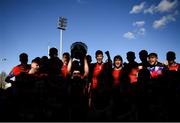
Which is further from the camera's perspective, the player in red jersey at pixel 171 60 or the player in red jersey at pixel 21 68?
the player in red jersey at pixel 21 68

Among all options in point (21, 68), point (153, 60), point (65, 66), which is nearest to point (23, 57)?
point (21, 68)

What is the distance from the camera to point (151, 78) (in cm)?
723

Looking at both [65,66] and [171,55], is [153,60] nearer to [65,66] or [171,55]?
[171,55]

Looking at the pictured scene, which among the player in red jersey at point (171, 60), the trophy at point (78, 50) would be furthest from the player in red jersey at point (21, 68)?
the player in red jersey at point (171, 60)

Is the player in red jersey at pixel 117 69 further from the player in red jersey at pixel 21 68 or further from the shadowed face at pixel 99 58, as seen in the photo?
the player in red jersey at pixel 21 68

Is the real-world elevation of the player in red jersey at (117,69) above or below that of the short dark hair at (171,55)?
below

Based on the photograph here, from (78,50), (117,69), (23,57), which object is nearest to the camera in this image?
(78,50)

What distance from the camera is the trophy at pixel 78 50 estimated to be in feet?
23.8

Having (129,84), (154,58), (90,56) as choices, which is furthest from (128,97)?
(90,56)

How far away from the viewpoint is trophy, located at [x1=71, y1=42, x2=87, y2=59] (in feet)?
23.8

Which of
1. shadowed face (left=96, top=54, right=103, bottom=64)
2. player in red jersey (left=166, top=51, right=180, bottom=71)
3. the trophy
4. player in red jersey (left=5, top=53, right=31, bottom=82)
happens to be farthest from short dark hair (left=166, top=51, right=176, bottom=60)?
player in red jersey (left=5, top=53, right=31, bottom=82)

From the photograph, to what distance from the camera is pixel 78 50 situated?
7250 mm

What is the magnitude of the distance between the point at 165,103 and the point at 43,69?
3417mm

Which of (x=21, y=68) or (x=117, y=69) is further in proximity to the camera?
(x=21, y=68)
